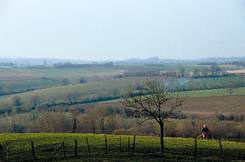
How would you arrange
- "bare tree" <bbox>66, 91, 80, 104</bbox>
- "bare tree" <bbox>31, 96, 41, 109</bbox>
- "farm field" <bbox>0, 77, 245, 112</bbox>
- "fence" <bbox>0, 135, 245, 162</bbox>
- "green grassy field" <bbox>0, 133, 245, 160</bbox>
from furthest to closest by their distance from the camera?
"bare tree" <bbox>66, 91, 80, 104</bbox> < "farm field" <bbox>0, 77, 245, 112</bbox> < "bare tree" <bbox>31, 96, 41, 109</bbox> < "green grassy field" <bbox>0, 133, 245, 160</bbox> < "fence" <bbox>0, 135, 245, 162</bbox>

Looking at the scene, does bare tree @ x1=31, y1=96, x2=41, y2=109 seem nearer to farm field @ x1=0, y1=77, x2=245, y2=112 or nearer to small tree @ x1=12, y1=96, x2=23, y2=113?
farm field @ x1=0, y1=77, x2=245, y2=112

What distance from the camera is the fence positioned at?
108 ft

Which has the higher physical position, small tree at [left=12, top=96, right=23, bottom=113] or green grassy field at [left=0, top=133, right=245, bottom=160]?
green grassy field at [left=0, top=133, right=245, bottom=160]

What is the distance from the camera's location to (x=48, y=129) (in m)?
70.4

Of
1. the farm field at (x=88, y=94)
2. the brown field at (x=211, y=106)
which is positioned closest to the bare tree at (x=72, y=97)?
the farm field at (x=88, y=94)

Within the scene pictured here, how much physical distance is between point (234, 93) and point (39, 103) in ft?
160

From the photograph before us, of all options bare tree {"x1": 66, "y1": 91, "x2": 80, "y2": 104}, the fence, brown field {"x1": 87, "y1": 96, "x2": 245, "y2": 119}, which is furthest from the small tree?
the fence

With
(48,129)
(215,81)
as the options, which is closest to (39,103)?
(48,129)

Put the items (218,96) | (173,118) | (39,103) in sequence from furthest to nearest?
1. (39,103)
2. (218,96)
3. (173,118)

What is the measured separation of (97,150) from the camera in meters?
35.2

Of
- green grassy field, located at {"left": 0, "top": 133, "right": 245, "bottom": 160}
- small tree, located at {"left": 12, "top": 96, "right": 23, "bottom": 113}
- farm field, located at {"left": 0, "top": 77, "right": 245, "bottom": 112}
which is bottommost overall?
small tree, located at {"left": 12, "top": 96, "right": 23, "bottom": 113}

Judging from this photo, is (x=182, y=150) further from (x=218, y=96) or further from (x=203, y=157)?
(x=218, y=96)

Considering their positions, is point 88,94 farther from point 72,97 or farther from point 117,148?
point 117,148

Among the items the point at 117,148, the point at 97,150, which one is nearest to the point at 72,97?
the point at 117,148
